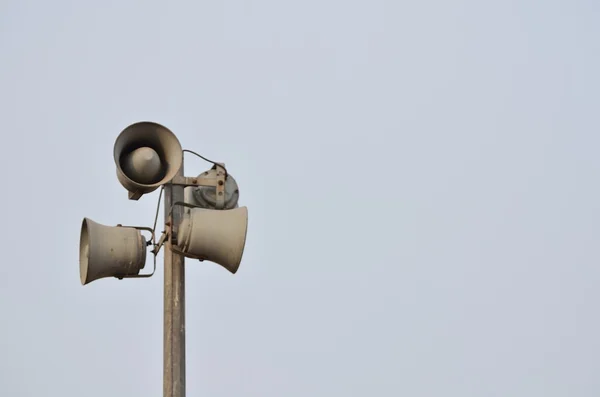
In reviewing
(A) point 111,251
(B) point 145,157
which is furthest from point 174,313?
(B) point 145,157

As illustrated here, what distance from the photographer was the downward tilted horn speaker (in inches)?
283

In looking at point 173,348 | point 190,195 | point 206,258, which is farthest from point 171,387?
point 190,195

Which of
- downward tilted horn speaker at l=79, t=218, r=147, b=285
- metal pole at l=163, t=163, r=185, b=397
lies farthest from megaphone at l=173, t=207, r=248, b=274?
downward tilted horn speaker at l=79, t=218, r=147, b=285

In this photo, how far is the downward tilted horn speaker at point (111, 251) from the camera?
23.6 ft

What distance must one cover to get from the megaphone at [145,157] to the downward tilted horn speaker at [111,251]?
287mm

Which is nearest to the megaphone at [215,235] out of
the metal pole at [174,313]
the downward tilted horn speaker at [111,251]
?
the metal pole at [174,313]

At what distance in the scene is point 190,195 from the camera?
7.74 meters

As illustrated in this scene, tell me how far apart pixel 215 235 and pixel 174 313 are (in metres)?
0.61

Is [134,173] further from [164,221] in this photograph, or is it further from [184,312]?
[184,312]

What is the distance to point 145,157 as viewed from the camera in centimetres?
742

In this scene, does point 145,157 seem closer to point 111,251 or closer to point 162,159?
point 162,159

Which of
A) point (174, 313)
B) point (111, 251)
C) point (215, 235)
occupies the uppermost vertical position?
point (215, 235)

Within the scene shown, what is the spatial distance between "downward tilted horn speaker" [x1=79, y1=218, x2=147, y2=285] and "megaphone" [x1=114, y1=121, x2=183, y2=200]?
0.94 feet

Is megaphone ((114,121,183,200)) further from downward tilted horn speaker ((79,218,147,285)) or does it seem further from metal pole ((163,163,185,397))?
downward tilted horn speaker ((79,218,147,285))
